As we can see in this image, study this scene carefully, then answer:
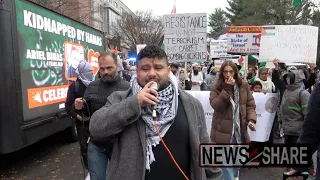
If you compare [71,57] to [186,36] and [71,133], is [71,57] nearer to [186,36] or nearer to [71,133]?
[71,133]

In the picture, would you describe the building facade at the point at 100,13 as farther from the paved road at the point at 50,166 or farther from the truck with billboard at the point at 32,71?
the truck with billboard at the point at 32,71

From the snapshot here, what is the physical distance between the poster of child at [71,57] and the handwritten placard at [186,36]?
6.91 ft

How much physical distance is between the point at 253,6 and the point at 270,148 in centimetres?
3574

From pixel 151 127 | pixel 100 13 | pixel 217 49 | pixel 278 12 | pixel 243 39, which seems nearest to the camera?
pixel 151 127

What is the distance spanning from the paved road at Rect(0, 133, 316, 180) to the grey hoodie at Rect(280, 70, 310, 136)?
3.24ft

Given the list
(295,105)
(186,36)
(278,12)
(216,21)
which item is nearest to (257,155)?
(295,105)

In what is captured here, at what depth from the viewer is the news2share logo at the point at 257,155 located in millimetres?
2079

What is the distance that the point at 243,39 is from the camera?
10055mm

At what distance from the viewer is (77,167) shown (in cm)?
577

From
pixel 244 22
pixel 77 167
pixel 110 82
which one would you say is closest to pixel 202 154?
pixel 110 82

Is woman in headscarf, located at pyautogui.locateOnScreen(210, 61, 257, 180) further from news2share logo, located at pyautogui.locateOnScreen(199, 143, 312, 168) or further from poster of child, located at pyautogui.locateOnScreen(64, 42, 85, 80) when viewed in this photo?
poster of child, located at pyautogui.locateOnScreen(64, 42, 85, 80)

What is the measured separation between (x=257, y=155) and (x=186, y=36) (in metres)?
3.89

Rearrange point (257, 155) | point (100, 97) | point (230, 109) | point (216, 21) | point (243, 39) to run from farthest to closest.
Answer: point (216, 21)
point (243, 39)
point (230, 109)
point (100, 97)
point (257, 155)

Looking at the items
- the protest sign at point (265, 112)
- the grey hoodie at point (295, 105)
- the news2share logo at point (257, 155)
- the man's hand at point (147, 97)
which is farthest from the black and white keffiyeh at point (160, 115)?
the protest sign at point (265, 112)
